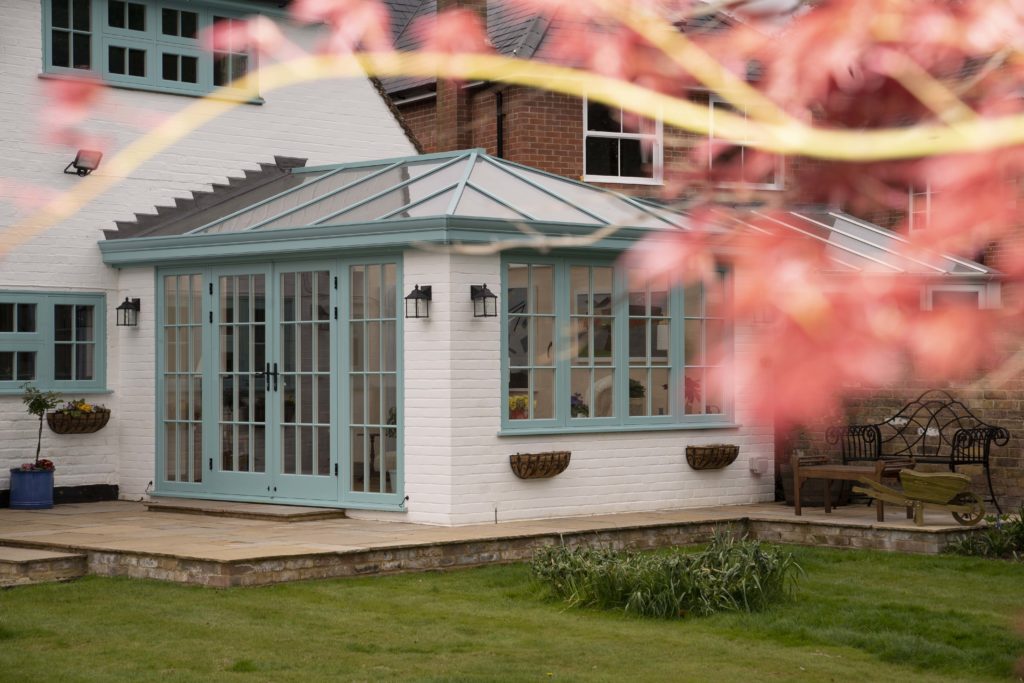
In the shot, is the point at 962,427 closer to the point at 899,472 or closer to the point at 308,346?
the point at 899,472

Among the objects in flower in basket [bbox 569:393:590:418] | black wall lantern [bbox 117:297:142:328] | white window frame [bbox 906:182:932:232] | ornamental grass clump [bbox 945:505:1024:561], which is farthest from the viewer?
black wall lantern [bbox 117:297:142:328]

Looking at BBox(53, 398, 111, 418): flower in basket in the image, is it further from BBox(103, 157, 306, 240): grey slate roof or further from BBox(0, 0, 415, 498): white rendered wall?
BBox(103, 157, 306, 240): grey slate roof

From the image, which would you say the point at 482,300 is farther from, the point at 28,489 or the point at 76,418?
the point at 28,489

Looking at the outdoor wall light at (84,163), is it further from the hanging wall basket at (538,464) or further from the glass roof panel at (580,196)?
the hanging wall basket at (538,464)

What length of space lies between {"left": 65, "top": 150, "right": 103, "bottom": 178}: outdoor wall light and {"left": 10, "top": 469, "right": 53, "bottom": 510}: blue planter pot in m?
2.81

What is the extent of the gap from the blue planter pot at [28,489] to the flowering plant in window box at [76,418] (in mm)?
517

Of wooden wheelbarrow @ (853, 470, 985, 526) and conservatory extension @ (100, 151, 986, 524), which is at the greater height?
conservatory extension @ (100, 151, 986, 524)

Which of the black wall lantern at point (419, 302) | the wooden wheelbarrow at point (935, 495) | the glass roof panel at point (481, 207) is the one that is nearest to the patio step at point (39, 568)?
the black wall lantern at point (419, 302)

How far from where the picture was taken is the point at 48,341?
555 inches

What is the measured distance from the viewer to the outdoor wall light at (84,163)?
13.7 meters

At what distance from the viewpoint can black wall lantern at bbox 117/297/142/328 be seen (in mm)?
14031

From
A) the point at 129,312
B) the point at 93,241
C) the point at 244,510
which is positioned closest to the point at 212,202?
the point at 93,241

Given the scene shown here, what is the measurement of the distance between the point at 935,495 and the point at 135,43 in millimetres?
8943


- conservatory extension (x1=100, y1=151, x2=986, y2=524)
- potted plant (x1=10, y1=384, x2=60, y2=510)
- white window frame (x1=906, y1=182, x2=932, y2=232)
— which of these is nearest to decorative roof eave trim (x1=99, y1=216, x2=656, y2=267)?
conservatory extension (x1=100, y1=151, x2=986, y2=524)
